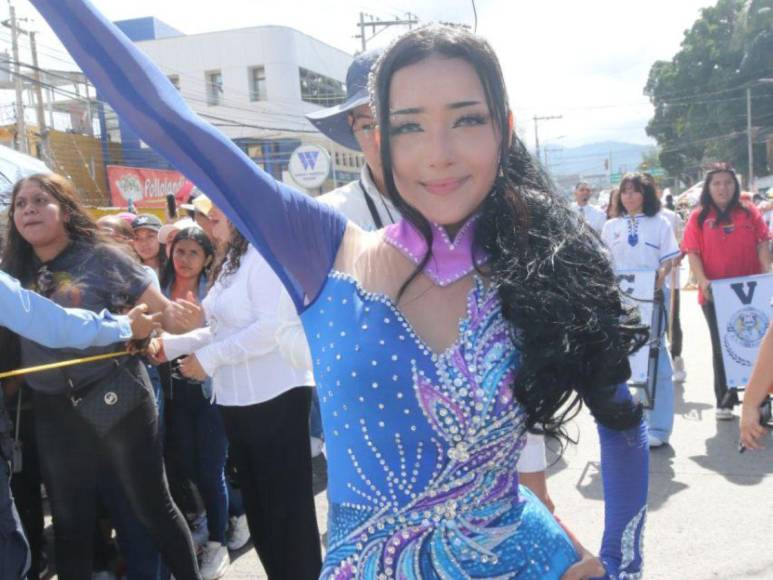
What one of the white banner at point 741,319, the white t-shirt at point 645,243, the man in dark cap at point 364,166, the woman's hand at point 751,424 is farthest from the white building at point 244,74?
the man in dark cap at point 364,166

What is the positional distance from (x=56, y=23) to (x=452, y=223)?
0.77 m

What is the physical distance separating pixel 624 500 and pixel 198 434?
2.95 metres

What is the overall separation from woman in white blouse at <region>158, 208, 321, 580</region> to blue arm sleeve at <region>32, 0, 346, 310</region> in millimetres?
1565

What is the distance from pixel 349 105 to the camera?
2.21 metres

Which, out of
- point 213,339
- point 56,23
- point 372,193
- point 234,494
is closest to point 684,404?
point 234,494

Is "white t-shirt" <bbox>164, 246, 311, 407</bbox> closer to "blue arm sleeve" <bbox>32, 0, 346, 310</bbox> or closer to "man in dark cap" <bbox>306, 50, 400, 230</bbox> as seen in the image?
"man in dark cap" <bbox>306, 50, 400, 230</bbox>

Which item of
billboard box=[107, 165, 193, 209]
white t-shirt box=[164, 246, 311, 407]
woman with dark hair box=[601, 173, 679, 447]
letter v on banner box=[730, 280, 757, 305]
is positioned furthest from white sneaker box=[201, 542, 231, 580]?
billboard box=[107, 165, 193, 209]

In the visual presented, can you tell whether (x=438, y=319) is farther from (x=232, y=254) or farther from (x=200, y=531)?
(x=200, y=531)

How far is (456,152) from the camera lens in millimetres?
1308

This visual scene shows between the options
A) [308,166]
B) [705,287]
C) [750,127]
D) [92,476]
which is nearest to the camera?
[92,476]

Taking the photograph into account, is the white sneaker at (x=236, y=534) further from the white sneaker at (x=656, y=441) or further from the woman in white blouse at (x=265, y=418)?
the white sneaker at (x=656, y=441)

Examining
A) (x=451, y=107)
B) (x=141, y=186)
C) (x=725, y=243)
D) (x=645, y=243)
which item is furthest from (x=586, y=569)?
(x=141, y=186)

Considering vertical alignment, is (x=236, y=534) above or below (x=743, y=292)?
below

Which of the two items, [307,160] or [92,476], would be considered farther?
[307,160]
